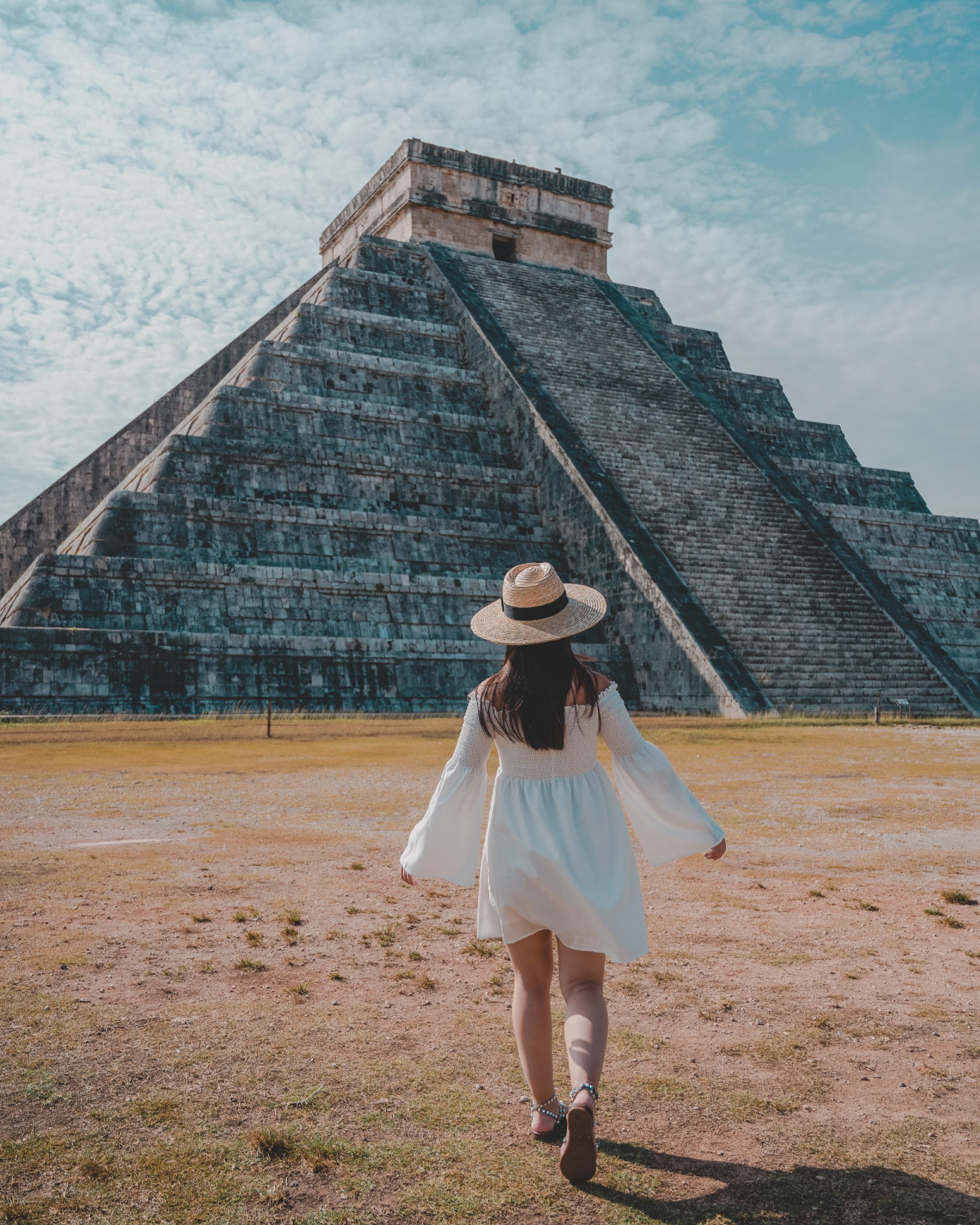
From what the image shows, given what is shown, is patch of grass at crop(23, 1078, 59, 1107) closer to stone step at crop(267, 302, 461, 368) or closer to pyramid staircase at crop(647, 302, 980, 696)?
stone step at crop(267, 302, 461, 368)

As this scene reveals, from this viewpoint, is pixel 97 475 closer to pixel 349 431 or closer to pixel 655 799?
pixel 349 431

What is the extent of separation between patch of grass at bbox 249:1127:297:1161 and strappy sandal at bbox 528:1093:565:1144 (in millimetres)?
654

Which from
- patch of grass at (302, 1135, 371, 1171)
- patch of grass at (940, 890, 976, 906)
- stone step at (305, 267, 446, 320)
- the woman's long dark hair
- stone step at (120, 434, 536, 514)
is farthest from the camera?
stone step at (305, 267, 446, 320)

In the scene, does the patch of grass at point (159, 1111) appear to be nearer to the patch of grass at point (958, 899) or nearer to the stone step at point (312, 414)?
the patch of grass at point (958, 899)

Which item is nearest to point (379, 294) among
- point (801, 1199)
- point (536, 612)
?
point (536, 612)

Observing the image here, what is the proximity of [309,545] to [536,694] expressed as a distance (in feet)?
50.6

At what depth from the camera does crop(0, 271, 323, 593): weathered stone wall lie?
75.0 ft

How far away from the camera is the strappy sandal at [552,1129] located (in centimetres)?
299

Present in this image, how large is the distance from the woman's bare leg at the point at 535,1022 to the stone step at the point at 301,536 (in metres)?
14.8

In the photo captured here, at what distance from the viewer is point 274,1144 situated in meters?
2.81

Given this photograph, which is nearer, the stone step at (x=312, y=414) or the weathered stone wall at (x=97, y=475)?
the stone step at (x=312, y=414)

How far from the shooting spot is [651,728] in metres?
14.3

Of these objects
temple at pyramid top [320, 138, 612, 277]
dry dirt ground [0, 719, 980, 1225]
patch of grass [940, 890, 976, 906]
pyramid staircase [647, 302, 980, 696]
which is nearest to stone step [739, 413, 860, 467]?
pyramid staircase [647, 302, 980, 696]

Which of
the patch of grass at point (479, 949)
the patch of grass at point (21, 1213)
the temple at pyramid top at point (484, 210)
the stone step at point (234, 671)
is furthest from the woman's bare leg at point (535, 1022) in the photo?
the temple at pyramid top at point (484, 210)
